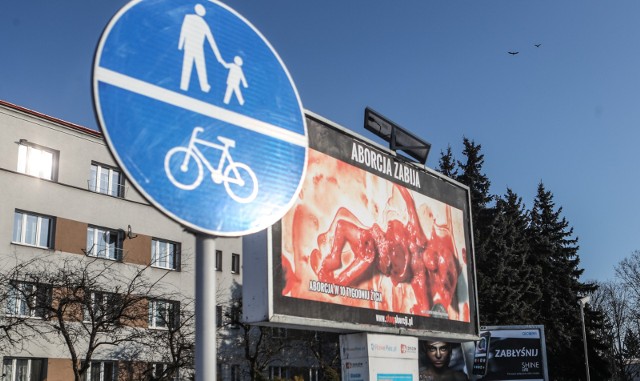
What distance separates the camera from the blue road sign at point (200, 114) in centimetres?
317

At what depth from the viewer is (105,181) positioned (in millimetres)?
31609

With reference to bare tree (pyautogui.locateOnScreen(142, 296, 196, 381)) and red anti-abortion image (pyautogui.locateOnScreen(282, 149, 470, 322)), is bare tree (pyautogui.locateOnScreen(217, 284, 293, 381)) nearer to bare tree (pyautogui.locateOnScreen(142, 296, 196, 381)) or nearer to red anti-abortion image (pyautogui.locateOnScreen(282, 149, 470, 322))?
bare tree (pyautogui.locateOnScreen(142, 296, 196, 381))

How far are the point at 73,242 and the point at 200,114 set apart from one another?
27.3 meters

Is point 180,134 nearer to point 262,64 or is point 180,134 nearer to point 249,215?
point 249,215

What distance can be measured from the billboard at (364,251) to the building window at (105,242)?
21.1 meters

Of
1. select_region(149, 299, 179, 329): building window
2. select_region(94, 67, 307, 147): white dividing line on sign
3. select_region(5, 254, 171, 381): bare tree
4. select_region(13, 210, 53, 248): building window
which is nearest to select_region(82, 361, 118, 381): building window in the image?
select_region(5, 254, 171, 381): bare tree

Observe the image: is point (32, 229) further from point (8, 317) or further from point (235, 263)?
point (235, 263)

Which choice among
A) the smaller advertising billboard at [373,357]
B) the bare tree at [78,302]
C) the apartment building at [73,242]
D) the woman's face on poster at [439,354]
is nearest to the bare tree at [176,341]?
the apartment building at [73,242]

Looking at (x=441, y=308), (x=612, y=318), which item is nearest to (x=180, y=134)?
(x=441, y=308)

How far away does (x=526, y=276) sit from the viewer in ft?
147

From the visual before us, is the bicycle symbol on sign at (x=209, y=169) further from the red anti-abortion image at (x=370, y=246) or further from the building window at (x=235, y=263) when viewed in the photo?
the building window at (x=235, y=263)

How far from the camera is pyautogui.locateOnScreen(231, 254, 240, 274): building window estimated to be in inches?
1505

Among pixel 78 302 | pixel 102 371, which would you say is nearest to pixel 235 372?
pixel 102 371

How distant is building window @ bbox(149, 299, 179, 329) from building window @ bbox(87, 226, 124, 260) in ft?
8.60
